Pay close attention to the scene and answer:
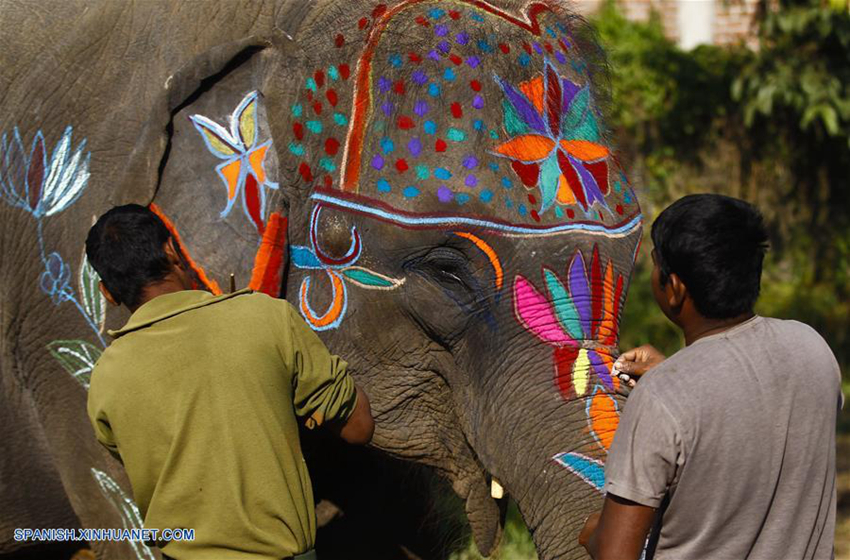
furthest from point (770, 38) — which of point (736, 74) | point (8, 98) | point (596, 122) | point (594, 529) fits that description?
point (594, 529)

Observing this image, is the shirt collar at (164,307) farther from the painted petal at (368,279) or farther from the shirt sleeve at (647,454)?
the shirt sleeve at (647,454)

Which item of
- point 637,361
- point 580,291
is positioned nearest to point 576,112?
point 580,291

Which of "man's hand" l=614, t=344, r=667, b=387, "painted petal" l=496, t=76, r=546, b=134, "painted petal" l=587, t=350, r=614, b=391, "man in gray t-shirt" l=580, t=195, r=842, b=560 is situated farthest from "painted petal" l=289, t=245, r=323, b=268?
"man in gray t-shirt" l=580, t=195, r=842, b=560

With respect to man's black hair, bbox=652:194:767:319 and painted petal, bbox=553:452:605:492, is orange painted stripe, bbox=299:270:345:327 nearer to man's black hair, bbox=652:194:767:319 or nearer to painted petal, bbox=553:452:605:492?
painted petal, bbox=553:452:605:492

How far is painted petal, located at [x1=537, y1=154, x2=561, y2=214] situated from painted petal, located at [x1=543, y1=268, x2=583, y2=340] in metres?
0.19

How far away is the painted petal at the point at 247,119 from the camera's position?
10.3ft

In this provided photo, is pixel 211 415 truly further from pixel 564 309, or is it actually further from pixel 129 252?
pixel 564 309

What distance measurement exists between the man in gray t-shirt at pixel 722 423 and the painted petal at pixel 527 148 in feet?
2.56

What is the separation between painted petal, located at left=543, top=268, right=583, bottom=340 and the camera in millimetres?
2867

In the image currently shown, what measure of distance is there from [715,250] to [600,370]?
30.0 inches

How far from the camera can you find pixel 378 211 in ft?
9.76

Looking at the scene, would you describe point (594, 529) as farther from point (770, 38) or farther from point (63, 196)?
point (770, 38)

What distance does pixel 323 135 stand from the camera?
307 centimetres

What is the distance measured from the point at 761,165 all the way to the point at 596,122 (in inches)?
228
